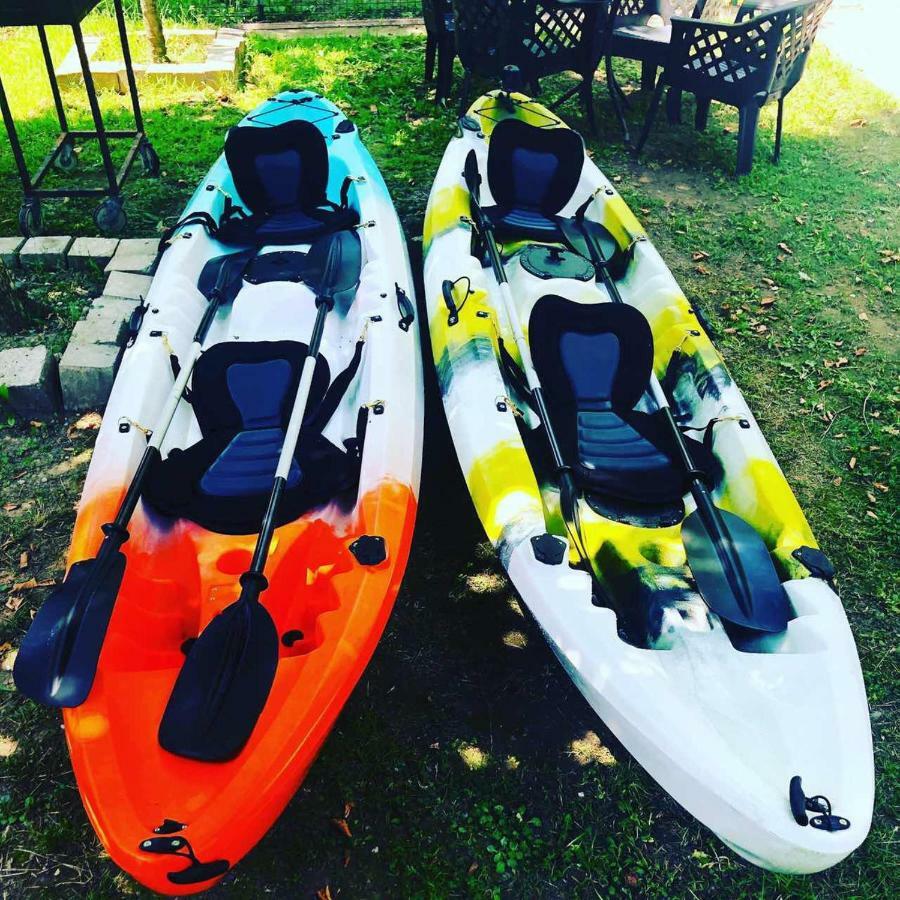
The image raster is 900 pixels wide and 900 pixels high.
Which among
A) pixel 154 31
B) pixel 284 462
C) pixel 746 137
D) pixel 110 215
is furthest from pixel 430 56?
pixel 284 462

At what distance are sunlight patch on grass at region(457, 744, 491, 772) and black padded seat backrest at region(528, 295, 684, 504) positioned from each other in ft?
4.09

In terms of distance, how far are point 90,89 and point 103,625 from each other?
156 inches

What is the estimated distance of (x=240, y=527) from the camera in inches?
114

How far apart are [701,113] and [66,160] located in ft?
18.0

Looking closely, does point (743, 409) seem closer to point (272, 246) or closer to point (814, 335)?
point (814, 335)

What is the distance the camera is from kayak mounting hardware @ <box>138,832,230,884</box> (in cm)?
191

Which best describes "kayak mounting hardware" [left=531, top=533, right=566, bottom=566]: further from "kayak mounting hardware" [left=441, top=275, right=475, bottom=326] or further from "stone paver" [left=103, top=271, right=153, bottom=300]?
"stone paver" [left=103, top=271, right=153, bottom=300]

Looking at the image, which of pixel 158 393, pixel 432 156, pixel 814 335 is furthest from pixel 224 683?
pixel 432 156

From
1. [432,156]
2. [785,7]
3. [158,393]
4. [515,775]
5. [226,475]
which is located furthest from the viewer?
[432,156]

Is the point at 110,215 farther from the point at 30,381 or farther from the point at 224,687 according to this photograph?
the point at 224,687

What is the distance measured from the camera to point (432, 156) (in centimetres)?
636

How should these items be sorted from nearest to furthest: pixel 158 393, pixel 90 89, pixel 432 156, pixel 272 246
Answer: pixel 158 393 < pixel 272 246 < pixel 90 89 < pixel 432 156

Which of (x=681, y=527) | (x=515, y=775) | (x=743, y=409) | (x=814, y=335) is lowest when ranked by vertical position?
(x=515, y=775)

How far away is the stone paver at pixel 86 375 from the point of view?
13.0ft
